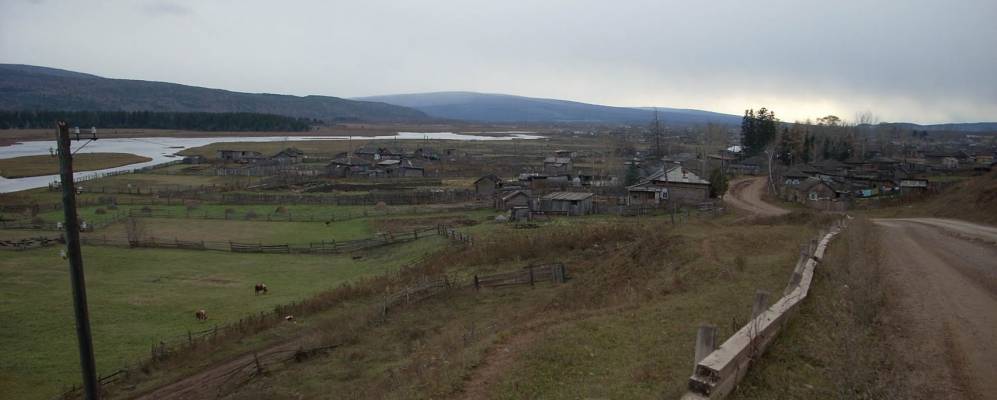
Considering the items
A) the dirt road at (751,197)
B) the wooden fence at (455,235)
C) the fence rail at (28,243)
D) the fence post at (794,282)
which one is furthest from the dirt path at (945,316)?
the fence rail at (28,243)

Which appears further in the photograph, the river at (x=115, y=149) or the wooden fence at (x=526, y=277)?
the river at (x=115, y=149)

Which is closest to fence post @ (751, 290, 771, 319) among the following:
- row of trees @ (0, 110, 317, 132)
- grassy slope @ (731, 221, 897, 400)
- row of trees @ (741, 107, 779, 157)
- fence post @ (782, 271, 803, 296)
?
grassy slope @ (731, 221, 897, 400)

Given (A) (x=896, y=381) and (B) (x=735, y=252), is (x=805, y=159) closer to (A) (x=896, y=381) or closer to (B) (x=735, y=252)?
(B) (x=735, y=252)

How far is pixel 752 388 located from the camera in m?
7.63

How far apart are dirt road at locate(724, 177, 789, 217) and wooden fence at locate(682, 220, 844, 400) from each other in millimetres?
31869

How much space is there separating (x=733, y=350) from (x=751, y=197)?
51.6 meters

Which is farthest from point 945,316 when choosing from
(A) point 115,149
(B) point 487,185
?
(A) point 115,149

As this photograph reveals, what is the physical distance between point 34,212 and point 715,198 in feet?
196

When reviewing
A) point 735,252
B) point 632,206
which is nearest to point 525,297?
point 735,252

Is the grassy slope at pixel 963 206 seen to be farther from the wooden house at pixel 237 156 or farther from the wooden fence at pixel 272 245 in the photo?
the wooden house at pixel 237 156

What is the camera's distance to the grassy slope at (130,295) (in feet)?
62.5

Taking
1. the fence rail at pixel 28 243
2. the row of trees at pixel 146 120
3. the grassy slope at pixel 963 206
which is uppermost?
the row of trees at pixel 146 120

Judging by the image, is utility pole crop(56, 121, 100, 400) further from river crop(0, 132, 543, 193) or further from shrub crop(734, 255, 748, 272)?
river crop(0, 132, 543, 193)

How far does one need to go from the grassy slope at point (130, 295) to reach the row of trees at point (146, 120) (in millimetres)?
137498
